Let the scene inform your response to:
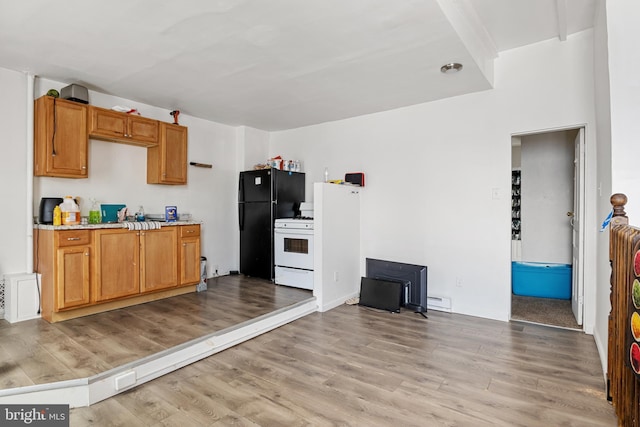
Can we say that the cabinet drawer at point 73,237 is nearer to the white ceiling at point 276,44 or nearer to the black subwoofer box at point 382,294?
the white ceiling at point 276,44

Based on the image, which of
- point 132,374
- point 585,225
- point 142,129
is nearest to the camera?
point 132,374

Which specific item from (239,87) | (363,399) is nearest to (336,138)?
(239,87)

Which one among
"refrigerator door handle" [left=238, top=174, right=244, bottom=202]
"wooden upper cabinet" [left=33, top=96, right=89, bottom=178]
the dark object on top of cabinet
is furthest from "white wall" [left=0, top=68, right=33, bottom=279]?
"refrigerator door handle" [left=238, top=174, right=244, bottom=202]

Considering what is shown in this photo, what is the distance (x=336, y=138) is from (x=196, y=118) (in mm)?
→ 2093

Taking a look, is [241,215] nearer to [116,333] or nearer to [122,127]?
[122,127]

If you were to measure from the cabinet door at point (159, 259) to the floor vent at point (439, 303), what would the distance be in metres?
3.07

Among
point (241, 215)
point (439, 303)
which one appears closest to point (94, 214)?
point (241, 215)

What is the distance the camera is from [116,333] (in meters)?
2.87

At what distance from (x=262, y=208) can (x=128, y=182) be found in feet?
5.80

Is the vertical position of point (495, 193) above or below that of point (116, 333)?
above

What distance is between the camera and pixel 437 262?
402 centimetres

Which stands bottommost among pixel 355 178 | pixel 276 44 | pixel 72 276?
pixel 72 276

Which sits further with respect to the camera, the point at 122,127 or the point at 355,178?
the point at 355,178

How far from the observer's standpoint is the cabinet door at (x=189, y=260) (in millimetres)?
4074
